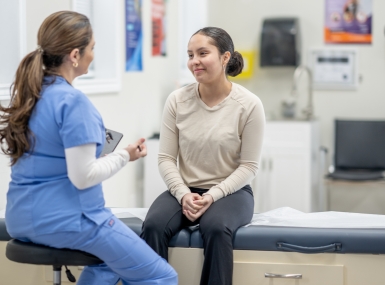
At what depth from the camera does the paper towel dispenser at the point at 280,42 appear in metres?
5.03

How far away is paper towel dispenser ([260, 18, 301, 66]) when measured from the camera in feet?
16.5

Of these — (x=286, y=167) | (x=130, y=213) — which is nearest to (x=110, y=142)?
(x=130, y=213)

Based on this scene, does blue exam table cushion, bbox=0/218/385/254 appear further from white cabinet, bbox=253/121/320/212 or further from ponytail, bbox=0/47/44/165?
white cabinet, bbox=253/121/320/212

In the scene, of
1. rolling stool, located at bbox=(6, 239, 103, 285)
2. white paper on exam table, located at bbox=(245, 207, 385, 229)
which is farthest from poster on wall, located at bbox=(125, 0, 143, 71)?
rolling stool, located at bbox=(6, 239, 103, 285)

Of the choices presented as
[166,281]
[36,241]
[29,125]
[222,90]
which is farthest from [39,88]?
[222,90]

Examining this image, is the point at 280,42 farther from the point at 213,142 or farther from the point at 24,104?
the point at 24,104

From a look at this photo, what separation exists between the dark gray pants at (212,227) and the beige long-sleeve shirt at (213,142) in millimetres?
57

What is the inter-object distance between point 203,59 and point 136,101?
73.3 inches

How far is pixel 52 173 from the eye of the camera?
1793 mm

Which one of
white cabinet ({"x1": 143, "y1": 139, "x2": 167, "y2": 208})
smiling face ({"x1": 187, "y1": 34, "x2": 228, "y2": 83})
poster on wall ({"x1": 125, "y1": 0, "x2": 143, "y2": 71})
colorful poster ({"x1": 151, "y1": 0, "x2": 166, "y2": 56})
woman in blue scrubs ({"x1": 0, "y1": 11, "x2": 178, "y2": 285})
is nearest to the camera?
woman in blue scrubs ({"x1": 0, "y1": 11, "x2": 178, "y2": 285})

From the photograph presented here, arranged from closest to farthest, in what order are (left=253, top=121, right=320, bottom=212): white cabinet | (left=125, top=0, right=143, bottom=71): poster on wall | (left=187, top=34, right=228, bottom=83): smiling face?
(left=187, top=34, right=228, bottom=83): smiling face, (left=125, top=0, right=143, bottom=71): poster on wall, (left=253, top=121, right=320, bottom=212): white cabinet

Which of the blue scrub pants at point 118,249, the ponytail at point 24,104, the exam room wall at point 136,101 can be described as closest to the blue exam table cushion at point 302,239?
the blue scrub pants at point 118,249

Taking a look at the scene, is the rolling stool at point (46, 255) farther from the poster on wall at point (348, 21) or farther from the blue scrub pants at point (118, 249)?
the poster on wall at point (348, 21)

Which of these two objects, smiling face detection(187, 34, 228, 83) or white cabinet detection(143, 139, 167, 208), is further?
white cabinet detection(143, 139, 167, 208)
